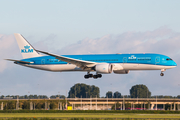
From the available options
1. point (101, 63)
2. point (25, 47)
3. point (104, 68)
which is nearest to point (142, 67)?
point (104, 68)

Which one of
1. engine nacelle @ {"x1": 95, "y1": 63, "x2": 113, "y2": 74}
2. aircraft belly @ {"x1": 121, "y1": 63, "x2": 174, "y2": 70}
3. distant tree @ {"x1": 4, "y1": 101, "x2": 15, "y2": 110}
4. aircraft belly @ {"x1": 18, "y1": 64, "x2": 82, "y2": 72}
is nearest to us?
aircraft belly @ {"x1": 121, "y1": 63, "x2": 174, "y2": 70}

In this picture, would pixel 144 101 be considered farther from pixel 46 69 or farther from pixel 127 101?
pixel 46 69

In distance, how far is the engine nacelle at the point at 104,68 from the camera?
7650 cm

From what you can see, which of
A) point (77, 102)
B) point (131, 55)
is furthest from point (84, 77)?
point (77, 102)

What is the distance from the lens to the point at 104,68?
7662 cm

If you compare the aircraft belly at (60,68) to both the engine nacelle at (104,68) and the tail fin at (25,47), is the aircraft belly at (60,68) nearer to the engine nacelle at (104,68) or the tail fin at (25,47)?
the tail fin at (25,47)

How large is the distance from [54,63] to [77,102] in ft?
255

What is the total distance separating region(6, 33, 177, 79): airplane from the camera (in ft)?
251

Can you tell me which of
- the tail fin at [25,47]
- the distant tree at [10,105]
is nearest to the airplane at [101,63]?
the tail fin at [25,47]

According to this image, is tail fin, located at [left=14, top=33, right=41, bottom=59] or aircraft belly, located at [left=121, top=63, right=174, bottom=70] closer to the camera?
aircraft belly, located at [left=121, top=63, right=174, bottom=70]

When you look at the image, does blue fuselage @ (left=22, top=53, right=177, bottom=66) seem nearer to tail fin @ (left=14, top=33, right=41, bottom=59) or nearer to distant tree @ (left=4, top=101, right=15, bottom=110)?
tail fin @ (left=14, top=33, right=41, bottom=59)

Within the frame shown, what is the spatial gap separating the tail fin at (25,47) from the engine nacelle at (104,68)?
2161 cm

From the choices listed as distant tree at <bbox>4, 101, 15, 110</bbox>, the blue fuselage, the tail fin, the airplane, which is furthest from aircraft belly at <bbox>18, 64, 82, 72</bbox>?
distant tree at <bbox>4, 101, 15, 110</bbox>

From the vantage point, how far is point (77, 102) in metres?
160
